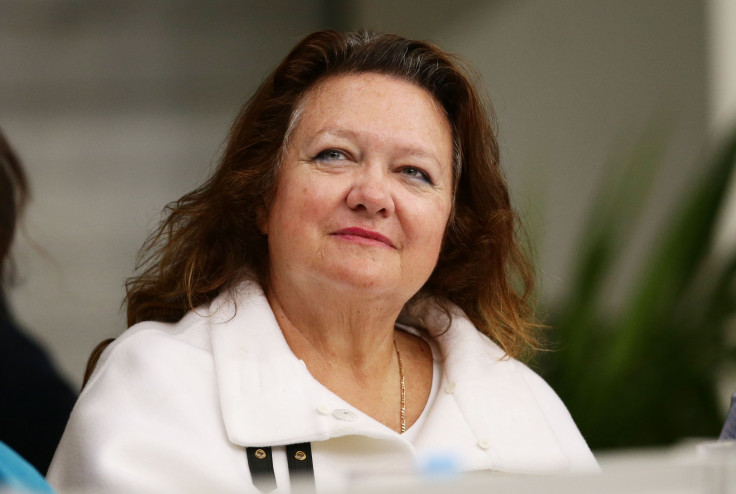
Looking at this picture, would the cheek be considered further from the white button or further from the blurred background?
the blurred background

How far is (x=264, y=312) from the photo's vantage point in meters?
2.00

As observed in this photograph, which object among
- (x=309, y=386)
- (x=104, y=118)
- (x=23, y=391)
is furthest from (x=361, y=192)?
(x=104, y=118)

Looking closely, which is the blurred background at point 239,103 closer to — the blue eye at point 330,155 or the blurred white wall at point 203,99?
the blurred white wall at point 203,99

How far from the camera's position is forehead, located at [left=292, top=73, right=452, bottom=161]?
2016mm

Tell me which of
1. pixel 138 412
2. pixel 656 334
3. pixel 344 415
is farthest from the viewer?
pixel 656 334

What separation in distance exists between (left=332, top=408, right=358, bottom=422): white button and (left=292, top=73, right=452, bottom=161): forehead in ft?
1.76

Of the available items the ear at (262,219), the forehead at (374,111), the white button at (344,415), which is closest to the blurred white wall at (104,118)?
the ear at (262,219)

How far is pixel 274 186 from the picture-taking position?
6.82 feet

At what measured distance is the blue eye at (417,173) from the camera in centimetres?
204

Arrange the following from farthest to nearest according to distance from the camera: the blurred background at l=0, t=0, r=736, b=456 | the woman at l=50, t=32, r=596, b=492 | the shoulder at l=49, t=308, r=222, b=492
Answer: the blurred background at l=0, t=0, r=736, b=456 → the woman at l=50, t=32, r=596, b=492 → the shoulder at l=49, t=308, r=222, b=492

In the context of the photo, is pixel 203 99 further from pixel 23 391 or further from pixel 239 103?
pixel 23 391

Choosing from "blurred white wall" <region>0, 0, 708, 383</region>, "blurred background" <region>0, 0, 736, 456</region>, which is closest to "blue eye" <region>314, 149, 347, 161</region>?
"blurred background" <region>0, 0, 736, 456</region>

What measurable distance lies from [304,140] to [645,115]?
2689 mm

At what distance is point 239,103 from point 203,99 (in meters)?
0.17
